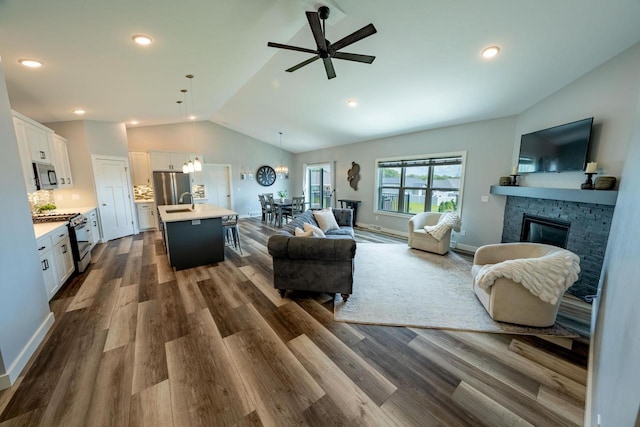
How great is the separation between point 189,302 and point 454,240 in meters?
4.93

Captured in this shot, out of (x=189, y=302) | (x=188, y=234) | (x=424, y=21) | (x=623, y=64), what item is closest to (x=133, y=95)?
(x=188, y=234)

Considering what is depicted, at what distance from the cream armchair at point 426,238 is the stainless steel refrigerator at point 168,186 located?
6142 mm

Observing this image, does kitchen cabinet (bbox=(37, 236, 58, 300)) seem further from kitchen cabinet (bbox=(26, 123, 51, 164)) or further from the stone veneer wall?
the stone veneer wall

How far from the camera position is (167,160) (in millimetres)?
6457

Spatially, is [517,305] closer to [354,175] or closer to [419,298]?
[419,298]

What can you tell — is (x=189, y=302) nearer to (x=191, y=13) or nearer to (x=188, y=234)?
(x=188, y=234)

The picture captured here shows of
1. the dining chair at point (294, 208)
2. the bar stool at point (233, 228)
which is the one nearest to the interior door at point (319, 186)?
the dining chair at point (294, 208)

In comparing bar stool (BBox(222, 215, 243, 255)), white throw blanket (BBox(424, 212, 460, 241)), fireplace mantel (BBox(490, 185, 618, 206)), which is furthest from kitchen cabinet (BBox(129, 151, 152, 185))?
fireplace mantel (BBox(490, 185, 618, 206))

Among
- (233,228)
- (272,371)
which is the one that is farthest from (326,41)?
(233,228)

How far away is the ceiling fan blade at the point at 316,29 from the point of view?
1.83 meters

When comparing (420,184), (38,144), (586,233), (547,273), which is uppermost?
(38,144)

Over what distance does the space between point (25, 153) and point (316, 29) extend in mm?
4269

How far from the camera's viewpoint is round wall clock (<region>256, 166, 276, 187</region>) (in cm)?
874

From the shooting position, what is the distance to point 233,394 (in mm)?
1571
